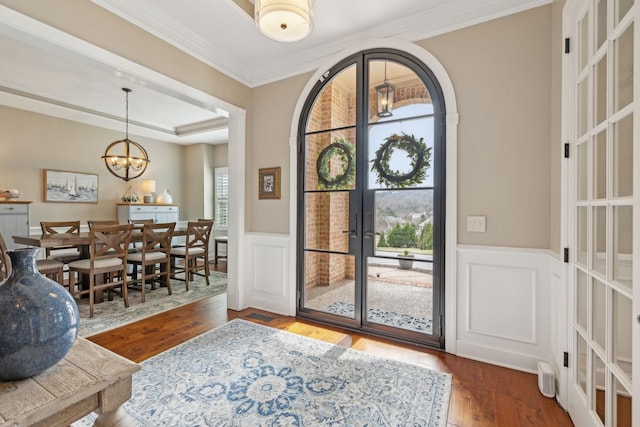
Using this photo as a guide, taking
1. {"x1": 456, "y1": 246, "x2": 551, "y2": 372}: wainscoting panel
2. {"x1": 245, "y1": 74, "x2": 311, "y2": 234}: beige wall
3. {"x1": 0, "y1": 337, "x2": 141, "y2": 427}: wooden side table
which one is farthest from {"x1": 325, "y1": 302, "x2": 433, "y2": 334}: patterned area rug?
{"x1": 0, "y1": 337, "x2": 141, "y2": 427}: wooden side table

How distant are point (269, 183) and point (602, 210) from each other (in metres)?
2.90

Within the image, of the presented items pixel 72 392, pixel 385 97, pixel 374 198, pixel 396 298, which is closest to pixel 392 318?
pixel 396 298

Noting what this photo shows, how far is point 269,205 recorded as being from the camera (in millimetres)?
3533

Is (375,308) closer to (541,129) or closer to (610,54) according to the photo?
A: (541,129)

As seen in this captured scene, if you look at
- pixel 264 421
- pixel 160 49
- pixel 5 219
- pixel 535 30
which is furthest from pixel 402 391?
pixel 5 219

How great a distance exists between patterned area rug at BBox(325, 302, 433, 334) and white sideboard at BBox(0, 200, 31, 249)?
470cm

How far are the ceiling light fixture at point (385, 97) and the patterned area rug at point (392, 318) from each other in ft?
6.40

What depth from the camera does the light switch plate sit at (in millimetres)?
2404

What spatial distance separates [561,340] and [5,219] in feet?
21.1

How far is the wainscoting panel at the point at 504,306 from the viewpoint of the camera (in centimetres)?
220

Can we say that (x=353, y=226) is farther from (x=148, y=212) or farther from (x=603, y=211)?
(x=148, y=212)

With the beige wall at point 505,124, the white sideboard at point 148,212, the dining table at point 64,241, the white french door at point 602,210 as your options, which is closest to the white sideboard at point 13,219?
the dining table at point 64,241

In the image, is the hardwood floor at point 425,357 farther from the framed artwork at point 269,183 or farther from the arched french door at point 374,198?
the framed artwork at point 269,183

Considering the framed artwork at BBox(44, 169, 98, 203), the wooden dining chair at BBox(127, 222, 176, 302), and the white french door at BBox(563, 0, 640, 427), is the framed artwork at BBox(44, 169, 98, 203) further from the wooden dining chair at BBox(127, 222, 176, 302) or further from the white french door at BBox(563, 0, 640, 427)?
the white french door at BBox(563, 0, 640, 427)
